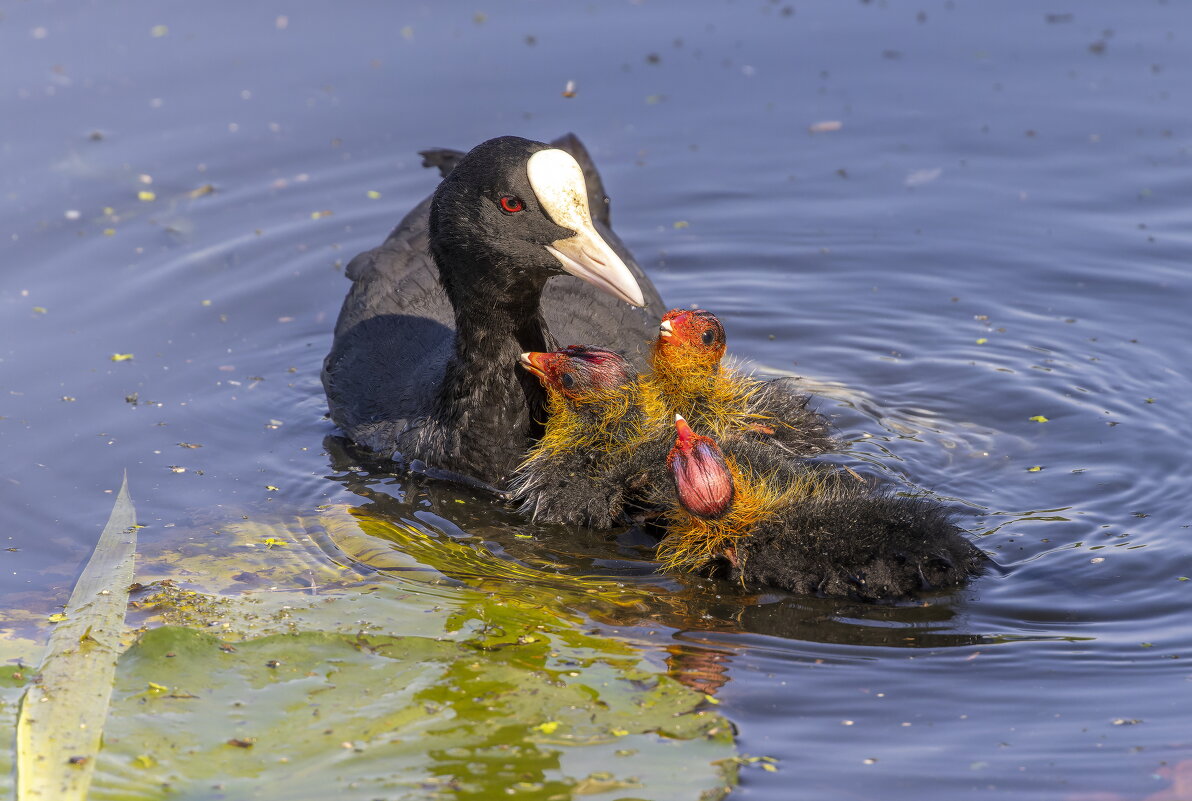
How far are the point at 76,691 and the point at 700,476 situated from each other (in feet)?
6.35

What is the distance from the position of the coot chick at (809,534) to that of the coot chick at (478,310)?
0.69 m

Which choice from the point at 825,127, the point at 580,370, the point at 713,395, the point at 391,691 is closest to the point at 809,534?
the point at 713,395

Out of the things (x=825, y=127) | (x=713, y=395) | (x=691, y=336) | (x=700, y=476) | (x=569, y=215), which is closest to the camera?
(x=700, y=476)

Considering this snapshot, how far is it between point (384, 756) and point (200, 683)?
696 mm

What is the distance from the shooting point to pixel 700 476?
4438mm

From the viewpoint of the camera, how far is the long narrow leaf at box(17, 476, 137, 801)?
146 inches

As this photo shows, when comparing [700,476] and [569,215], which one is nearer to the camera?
[700,476]

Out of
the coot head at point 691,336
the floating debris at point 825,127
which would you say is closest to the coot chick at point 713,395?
the coot head at point 691,336

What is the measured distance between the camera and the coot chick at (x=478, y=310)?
16.3 ft

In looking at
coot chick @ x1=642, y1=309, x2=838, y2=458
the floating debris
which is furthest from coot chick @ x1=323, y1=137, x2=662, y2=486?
the floating debris

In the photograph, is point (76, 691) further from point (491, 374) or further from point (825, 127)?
point (825, 127)

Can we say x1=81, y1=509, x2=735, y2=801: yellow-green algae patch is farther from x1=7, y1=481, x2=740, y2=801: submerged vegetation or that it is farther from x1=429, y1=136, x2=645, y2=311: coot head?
x1=429, y1=136, x2=645, y2=311: coot head

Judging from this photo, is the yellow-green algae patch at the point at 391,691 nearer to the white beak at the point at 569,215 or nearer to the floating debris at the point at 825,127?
the white beak at the point at 569,215

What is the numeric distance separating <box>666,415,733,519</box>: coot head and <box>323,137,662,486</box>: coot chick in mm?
537
